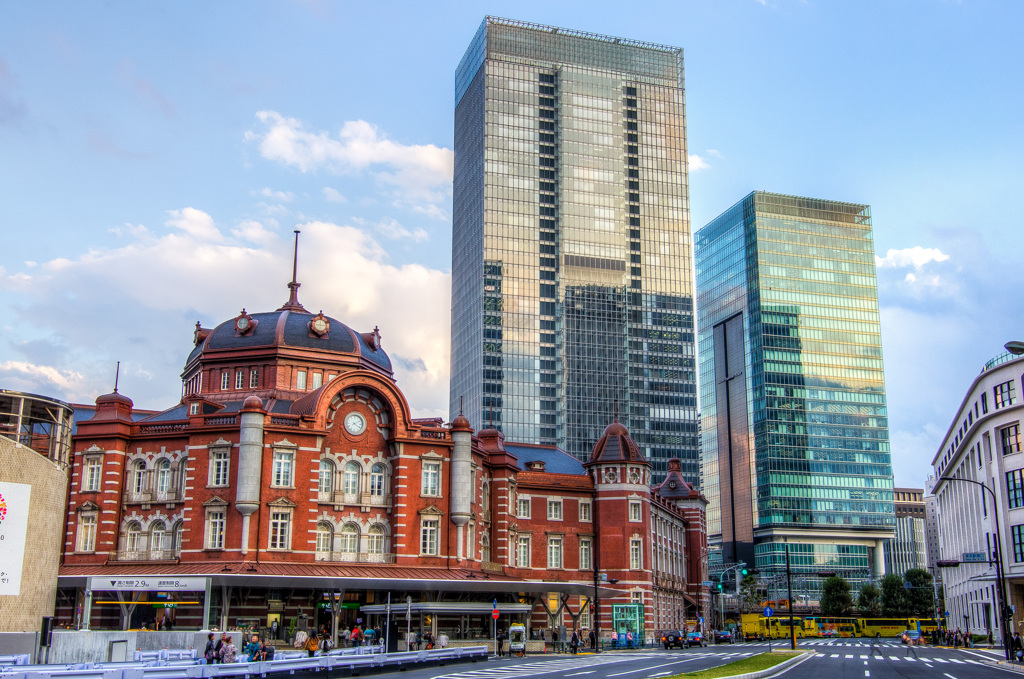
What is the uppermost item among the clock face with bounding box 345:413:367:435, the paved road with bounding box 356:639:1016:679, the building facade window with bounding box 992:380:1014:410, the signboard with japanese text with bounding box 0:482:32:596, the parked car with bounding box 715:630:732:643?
the building facade window with bounding box 992:380:1014:410

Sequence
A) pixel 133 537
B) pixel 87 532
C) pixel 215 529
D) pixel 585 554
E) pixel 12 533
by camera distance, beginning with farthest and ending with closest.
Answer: pixel 585 554 → pixel 87 532 → pixel 133 537 → pixel 215 529 → pixel 12 533

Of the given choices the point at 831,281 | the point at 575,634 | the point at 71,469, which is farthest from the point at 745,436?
the point at 71,469

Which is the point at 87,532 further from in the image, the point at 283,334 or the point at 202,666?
the point at 202,666

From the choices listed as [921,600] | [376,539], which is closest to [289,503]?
[376,539]

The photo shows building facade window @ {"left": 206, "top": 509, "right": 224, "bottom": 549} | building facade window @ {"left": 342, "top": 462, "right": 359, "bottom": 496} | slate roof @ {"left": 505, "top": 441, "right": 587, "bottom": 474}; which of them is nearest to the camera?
building facade window @ {"left": 206, "top": 509, "right": 224, "bottom": 549}

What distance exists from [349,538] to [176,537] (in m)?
11.4

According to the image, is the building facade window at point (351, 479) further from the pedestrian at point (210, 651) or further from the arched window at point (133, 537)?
the pedestrian at point (210, 651)

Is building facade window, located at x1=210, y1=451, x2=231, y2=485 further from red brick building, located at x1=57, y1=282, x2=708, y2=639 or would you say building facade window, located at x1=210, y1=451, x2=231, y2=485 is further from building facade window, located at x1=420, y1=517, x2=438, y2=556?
building facade window, located at x1=420, y1=517, x2=438, y2=556

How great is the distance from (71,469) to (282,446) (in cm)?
1583

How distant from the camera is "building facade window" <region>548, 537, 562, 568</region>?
8369cm

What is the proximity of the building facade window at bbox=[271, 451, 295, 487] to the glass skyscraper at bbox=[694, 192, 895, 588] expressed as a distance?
5158 inches

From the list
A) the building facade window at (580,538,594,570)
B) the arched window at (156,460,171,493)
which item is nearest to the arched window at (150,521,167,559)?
the arched window at (156,460,171,493)

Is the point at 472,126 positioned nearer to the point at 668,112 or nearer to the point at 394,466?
the point at 668,112

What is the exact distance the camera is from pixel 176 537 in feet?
215
